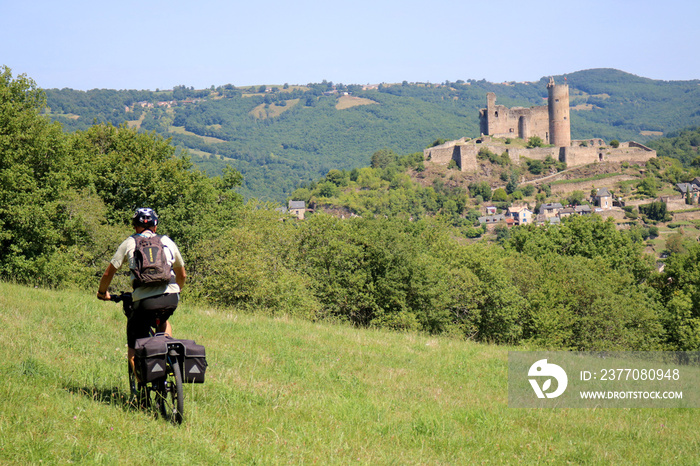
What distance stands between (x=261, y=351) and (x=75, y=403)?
350cm

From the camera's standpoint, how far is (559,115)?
107062mm

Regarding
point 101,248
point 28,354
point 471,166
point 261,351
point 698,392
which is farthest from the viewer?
point 471,166

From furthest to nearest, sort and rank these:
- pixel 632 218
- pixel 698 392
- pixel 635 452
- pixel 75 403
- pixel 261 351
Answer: pixel 632 218
pixel 698 392
pixel 261 351
pixel 635 452
pixel 75 403

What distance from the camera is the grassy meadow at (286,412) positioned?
447 centimetres

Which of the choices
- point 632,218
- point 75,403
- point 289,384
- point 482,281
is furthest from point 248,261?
point 632,218

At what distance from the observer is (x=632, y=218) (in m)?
90.2

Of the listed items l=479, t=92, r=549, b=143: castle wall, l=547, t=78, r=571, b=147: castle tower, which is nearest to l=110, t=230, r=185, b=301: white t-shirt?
l=547, t=78, r=571, b=147: castle tower

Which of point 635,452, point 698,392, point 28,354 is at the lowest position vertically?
point 698,392

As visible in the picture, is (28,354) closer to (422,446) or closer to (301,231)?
(422,446)

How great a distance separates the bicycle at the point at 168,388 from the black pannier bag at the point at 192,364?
0.04 metres

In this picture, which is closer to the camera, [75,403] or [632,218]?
[75,403]

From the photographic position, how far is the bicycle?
479 centimetres
